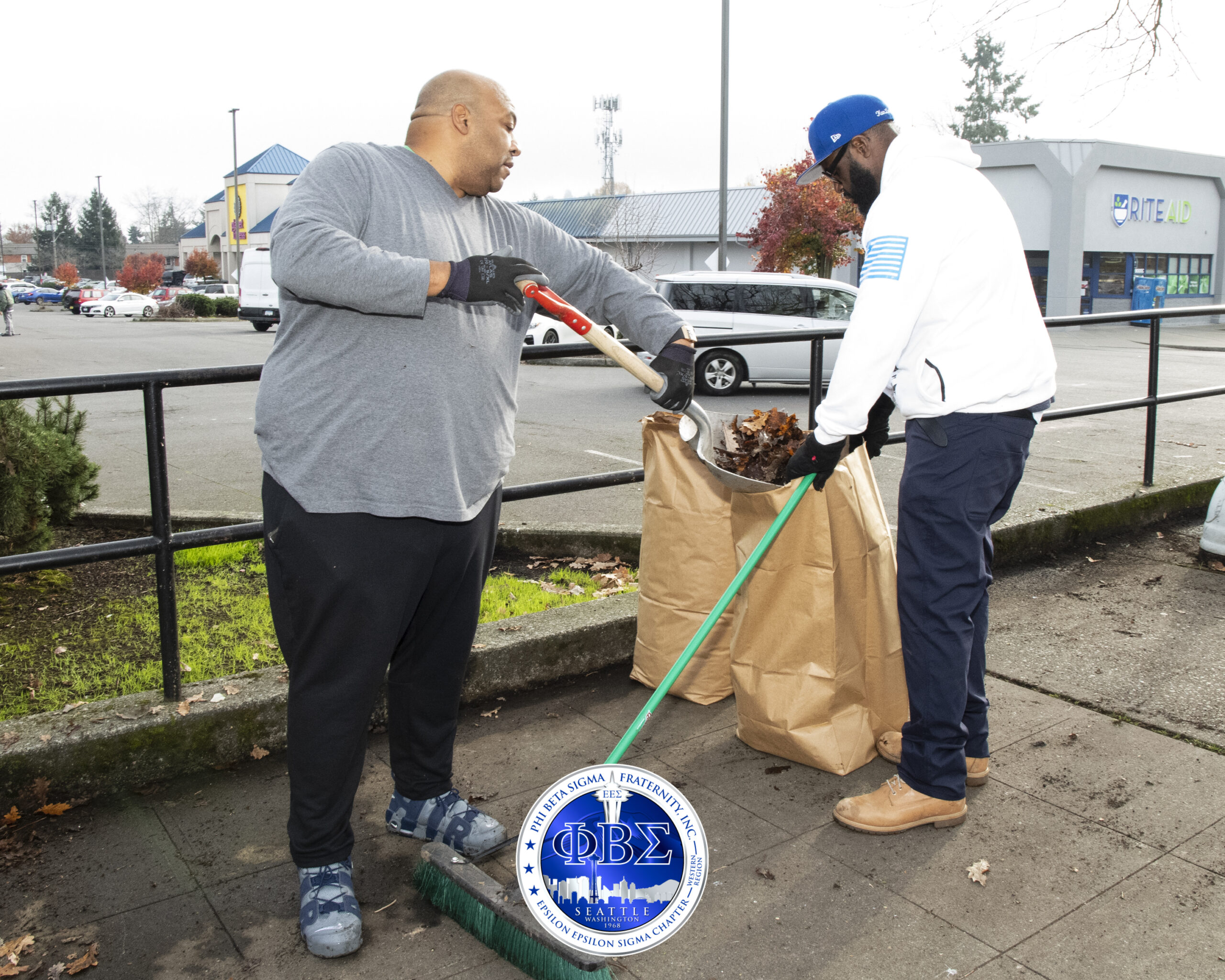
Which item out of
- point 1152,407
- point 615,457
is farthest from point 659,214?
point 1152,407

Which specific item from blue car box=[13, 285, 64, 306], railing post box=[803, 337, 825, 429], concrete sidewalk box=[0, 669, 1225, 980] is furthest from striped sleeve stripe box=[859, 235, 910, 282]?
blue car box=[13, 285, 64, 306]

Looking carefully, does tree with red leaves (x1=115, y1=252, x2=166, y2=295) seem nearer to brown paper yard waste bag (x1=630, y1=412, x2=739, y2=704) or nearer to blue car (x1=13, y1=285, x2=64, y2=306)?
blue car (x1=13, y1=285, x2=64, y2=306)

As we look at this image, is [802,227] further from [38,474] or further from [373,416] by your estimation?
[373,416]

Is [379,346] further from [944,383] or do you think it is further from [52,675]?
[52,675]

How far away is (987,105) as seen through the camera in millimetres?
61688

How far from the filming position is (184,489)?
8.05 meters

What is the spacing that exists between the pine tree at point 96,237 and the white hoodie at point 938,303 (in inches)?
4537

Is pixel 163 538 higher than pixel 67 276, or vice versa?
pixel 67 276

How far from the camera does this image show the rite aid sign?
32.6 metres

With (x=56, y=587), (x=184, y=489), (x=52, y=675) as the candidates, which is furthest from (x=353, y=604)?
(x=184, y=489)

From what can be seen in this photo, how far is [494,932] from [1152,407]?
15.9 feet

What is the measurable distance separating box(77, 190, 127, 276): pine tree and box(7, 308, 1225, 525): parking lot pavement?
3643 inches

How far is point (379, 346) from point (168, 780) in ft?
5.09

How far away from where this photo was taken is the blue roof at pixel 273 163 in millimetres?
65188
